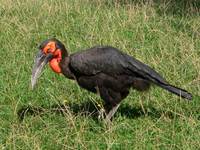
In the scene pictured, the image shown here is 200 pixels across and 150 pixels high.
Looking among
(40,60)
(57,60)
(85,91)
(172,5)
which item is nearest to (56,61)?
(57,60)

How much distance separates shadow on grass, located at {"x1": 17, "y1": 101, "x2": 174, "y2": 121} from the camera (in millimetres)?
4586

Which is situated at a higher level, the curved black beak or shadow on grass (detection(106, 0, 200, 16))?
the curved black beak

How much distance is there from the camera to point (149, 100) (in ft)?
16.0

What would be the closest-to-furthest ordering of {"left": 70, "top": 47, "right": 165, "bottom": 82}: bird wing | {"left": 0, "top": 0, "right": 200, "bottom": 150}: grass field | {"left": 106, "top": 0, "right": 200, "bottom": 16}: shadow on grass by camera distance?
{"left": 0, "top": 0, "right": 200, "bottom": 150}: grass field < {"left": 70, "top": 47, "right": 165, "bottom": 82}: bird wing < {"left": 106, "top": 0, "right": 200, "bottom": 16}: shadow on grass

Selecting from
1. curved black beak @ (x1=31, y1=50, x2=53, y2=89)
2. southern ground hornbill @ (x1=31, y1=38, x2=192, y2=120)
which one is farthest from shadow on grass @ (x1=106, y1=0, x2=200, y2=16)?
curved black beak @ (x1=31, y1=50, x2=53, y2=89)

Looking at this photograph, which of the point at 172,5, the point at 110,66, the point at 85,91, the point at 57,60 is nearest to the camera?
the point at 110,66

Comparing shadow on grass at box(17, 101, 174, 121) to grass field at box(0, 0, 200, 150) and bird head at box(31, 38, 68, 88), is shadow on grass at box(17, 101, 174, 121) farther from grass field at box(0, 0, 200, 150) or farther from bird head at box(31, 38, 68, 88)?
bird head at box(31, 38, 68, 88)

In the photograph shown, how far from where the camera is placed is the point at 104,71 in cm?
448

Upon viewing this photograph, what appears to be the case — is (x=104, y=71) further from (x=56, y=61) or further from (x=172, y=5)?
(x=172, y=5)

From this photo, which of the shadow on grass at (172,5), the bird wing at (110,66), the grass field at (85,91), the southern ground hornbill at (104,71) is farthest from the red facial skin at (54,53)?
the shadow on grass at (172,5)

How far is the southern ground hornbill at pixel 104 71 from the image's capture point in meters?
4.46

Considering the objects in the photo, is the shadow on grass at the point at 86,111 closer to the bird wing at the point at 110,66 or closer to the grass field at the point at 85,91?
the grass field at the point at 85,91

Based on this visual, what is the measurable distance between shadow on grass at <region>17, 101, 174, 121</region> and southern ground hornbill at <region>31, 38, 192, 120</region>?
0.79 feet

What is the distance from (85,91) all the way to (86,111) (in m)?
0.70
